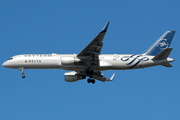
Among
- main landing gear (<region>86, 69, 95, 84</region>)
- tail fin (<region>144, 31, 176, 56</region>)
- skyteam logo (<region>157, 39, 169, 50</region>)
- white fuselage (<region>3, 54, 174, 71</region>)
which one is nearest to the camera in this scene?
white fuselage (<region>3, 54, 174, 71</region>)

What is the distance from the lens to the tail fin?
5253 centimetres

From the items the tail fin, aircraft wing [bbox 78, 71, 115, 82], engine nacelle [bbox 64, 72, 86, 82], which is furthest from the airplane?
engine nacelle [bbox 64, 72, 86, 82]

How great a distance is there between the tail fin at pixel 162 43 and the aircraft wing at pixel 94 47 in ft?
33.0

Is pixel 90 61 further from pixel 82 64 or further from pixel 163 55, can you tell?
pixel 163 55

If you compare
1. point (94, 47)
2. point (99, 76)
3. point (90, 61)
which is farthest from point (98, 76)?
point (94, 47)

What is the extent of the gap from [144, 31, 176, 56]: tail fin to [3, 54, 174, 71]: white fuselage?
2.43 metres

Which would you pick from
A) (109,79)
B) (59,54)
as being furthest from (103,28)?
(109,79)

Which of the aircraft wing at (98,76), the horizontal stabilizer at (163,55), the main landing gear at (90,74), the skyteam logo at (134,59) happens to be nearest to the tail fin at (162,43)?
the skyteam logo at (134,59)

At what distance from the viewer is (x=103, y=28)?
4278cm

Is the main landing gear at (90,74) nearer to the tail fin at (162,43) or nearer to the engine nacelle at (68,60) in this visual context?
the engine nacelle at (68,60)

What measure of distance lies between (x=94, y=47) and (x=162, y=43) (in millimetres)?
13618

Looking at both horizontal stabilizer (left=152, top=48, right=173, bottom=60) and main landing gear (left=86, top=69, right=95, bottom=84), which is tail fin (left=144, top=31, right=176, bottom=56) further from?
main landing gear (left=86, top=69, right=95, bottom=84)

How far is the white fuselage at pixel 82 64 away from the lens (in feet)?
163

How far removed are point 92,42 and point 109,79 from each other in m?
12.6
